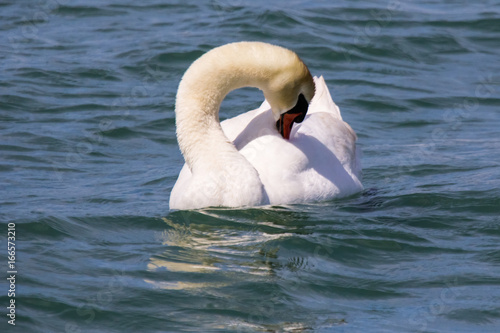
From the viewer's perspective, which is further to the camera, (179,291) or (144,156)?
(144,156)

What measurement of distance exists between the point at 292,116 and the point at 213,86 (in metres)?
0.65

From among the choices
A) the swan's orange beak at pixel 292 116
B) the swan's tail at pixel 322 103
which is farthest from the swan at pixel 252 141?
the swan's tail at pixel 322 103

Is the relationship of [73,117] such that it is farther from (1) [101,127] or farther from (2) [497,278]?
(2) [497,278]

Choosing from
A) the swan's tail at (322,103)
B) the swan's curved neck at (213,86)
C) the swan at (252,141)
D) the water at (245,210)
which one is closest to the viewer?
the water at (245,210)

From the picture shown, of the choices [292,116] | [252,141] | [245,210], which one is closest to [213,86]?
[252,141]

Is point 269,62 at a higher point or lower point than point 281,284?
higher

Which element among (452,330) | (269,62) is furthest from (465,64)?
(452,330)

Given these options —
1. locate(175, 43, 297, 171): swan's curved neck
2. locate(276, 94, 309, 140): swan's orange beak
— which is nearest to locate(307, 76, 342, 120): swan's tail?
locate(276, 94, 309, 140): swan's orange beak

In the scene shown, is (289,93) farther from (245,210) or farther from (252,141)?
(245,210)

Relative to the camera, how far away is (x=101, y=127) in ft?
31.9

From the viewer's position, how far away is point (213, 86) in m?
6.89

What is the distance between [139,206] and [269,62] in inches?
66.6

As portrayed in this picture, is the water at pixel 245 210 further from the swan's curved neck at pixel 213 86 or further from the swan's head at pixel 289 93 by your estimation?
the swan's head at pixel 289 93

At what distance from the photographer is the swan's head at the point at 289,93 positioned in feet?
21.7
